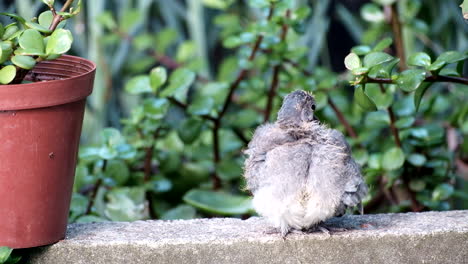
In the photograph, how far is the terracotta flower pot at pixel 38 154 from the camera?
2.30m

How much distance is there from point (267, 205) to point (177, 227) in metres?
0.44

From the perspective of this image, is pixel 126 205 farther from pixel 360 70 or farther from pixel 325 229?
pixel 360 70

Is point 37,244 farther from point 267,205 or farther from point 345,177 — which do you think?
point 345,177

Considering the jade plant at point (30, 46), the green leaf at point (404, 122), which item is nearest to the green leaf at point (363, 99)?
the green leaf at point (404, 122)

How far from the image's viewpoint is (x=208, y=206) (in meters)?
3.48

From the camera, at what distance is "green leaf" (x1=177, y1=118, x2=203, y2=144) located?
3.67m

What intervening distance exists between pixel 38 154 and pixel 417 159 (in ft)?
6.09

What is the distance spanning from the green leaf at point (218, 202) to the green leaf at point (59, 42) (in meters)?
1.37

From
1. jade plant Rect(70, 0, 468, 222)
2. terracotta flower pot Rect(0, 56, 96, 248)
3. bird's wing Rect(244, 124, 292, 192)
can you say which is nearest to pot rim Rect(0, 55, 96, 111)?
terracotta flower pot Rect(0, 56, 96, 248)

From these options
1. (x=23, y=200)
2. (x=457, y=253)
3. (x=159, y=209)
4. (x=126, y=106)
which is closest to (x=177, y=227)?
(x=23, y=200)

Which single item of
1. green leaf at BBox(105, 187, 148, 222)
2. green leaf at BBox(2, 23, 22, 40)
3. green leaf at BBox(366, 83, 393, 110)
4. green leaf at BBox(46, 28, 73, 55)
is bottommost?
green leaf at BBox(105, 187, 148, 222)

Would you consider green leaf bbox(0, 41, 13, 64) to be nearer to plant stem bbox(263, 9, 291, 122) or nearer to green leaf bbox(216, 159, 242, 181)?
plant stem bbox(263, 9, 291, 122)

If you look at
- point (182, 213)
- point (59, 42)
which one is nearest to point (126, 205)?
point (182, 213)

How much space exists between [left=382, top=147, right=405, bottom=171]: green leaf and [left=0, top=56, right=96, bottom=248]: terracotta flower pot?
59.1 inches
